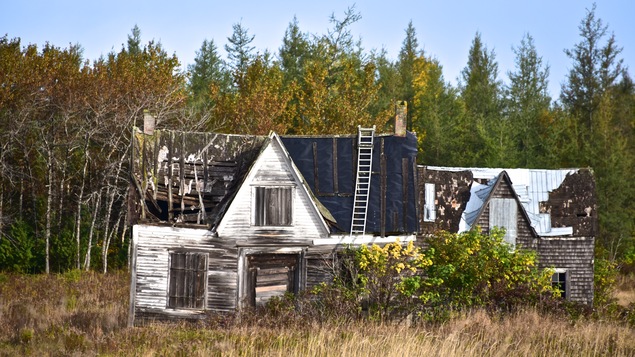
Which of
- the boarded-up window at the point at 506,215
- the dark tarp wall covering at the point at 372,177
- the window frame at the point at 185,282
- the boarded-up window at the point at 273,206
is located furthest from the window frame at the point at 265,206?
the boarded-up window at the point at 506,215

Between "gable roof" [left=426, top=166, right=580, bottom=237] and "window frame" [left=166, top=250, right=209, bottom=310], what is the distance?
411 inches

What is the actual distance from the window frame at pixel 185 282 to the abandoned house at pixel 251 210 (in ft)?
0.09

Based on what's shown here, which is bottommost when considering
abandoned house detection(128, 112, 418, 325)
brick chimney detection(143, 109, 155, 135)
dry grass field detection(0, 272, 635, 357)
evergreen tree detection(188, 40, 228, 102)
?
dry grass field detection(0, 272, 635, 357)

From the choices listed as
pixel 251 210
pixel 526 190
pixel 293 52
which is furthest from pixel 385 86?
pixel 251 210

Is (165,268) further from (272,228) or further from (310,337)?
(310,337)

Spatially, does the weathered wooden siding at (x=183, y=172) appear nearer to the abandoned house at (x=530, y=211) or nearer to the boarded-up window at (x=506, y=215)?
the abandoned house at (x=530, y=211)

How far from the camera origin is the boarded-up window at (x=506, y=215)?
29234mm

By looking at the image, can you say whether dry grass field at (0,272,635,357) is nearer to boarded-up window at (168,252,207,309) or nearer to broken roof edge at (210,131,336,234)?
boarded-up window at (168,252,207,309)

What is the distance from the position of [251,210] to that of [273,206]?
0.66 m

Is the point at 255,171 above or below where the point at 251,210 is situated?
above

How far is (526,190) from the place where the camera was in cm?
3017

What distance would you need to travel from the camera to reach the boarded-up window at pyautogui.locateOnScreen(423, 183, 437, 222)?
28.6 meters

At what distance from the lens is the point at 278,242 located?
23.1 m

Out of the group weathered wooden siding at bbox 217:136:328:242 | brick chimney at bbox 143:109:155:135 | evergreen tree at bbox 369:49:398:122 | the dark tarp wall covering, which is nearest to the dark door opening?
weathered wooden siding at bbox 217:136:328:242
